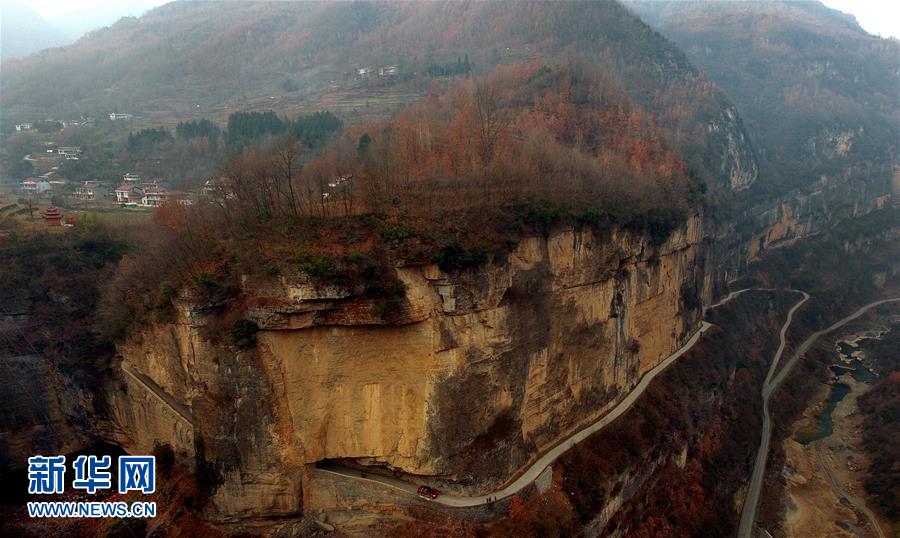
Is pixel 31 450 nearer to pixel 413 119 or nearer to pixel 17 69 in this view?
pixel 413 119

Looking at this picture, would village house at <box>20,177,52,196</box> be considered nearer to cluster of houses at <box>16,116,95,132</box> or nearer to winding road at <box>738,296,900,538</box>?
cluster of houses at <box>16,116,95,132</box>

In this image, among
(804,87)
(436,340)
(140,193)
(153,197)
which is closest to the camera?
(436,340)

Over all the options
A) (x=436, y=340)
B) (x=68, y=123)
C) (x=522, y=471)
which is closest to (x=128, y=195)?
(x=68, y=123)

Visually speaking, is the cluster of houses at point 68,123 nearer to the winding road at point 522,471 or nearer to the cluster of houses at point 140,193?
the cluster of houses at point 140,193

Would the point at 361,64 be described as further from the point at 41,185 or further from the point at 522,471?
the point at 522,471

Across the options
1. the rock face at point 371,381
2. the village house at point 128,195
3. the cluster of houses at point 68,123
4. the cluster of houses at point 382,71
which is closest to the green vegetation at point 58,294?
the rock face at point 371,381

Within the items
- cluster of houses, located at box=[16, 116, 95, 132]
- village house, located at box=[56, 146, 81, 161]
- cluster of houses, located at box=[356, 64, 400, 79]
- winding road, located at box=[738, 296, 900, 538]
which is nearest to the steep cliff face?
winding road, located at box=[738, 296, 900, 538]

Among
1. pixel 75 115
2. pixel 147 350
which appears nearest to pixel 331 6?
pixel 75 115
